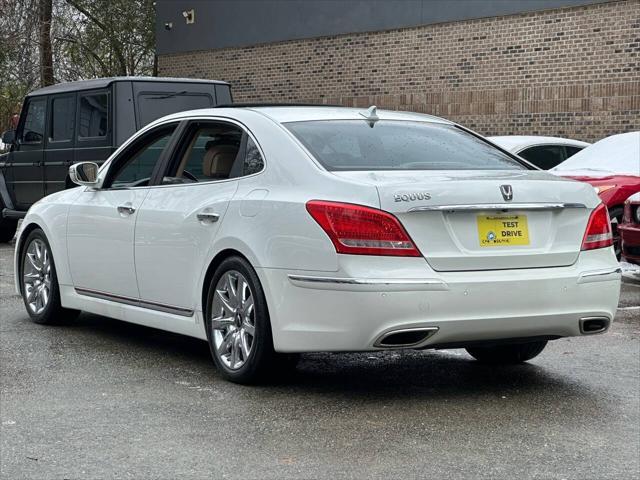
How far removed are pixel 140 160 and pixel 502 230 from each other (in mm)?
3017

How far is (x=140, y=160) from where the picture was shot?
7.92 metres

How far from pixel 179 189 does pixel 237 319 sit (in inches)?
41.9

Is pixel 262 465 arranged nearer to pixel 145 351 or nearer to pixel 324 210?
pixel 324 210

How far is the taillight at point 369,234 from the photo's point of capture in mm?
5602

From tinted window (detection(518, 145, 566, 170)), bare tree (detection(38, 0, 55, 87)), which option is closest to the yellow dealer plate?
tinted window (detection(518, 145, 566, 170))

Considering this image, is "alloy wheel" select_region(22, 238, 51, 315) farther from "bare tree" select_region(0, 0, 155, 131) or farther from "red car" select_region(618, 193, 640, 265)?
"bare tree" select_region(0, 0, 155, 131)

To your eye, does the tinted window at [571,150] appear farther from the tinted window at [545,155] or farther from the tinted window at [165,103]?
the tinted window at [165,103]

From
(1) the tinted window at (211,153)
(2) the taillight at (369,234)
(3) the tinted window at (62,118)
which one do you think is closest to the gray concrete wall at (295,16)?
(3) the tinted window at (62,118)

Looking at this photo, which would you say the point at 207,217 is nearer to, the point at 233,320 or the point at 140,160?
the point at 233,320

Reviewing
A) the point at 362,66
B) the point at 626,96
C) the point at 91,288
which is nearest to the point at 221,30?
the point at 362,66

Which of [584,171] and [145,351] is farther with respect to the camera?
[584,171]

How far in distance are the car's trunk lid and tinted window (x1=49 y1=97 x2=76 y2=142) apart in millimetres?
8252

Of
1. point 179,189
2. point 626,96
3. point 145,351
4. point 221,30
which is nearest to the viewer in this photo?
point 179,189

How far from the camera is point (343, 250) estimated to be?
5.60 meters
